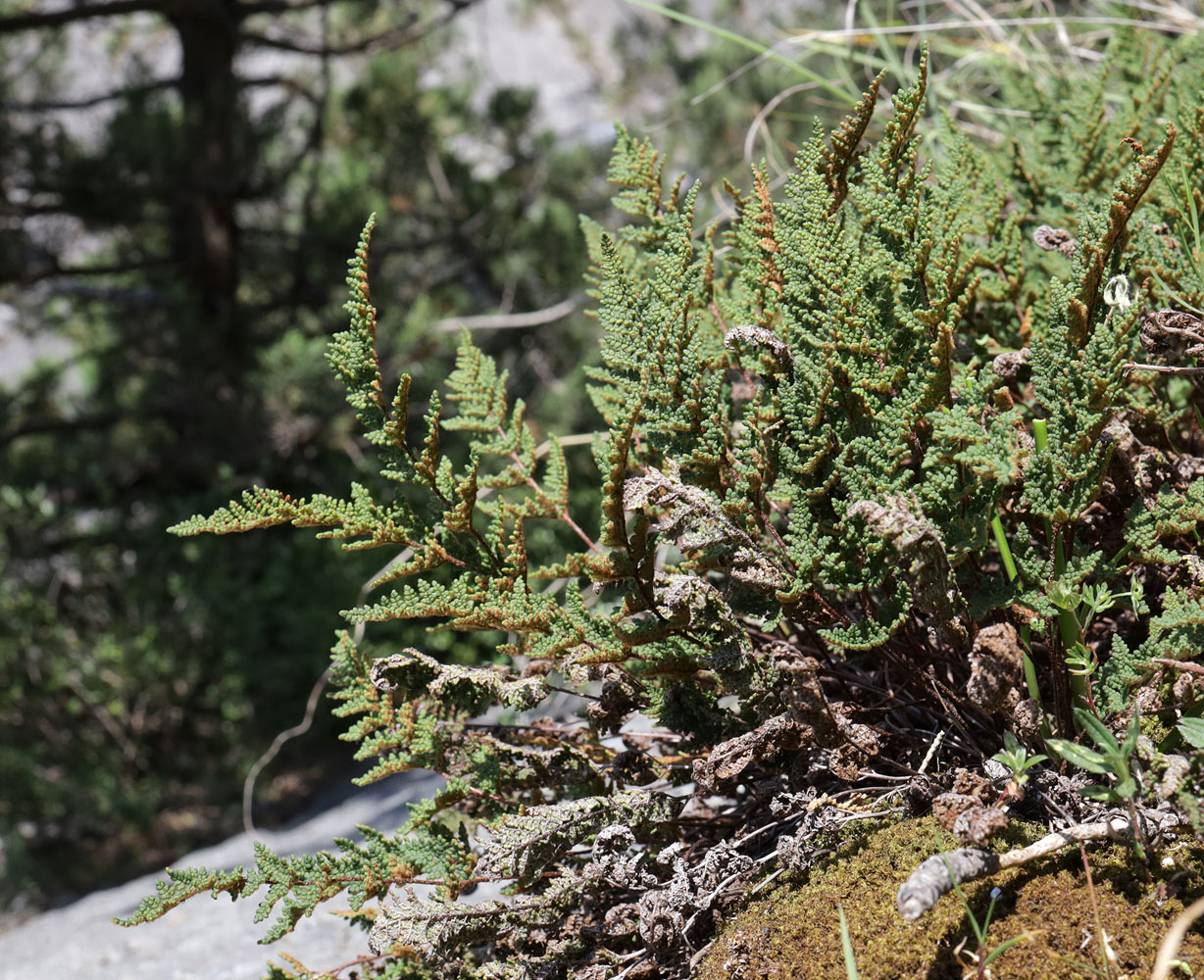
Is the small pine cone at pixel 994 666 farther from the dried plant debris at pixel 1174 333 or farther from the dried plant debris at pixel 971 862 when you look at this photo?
the dried plant debris at pixel 1174 333

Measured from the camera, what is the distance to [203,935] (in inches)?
77.3

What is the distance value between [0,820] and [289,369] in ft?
7.71

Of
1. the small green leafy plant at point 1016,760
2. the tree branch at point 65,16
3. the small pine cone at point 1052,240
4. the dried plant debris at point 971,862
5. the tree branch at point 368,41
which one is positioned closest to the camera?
the dried plant debris at point 971,862

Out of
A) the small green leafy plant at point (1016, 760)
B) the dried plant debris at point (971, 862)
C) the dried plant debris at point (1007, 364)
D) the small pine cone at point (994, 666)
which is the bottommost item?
the dried plant debris at point (971, 862)

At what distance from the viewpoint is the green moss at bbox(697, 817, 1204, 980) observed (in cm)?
91

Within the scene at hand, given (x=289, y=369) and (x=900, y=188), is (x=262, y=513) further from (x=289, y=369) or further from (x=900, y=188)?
(x=289, y=369)

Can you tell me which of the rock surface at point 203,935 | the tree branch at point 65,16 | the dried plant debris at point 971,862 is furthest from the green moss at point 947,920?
the tree branch at point 65,16

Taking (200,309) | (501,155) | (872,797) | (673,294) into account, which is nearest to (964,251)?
(673,294)

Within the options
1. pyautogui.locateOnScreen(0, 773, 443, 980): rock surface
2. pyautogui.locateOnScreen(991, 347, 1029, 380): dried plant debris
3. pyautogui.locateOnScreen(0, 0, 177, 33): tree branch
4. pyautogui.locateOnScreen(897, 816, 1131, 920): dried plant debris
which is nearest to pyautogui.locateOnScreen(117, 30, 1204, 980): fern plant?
pyautogui.locateOnScreen(991, 347, 1029, 380): dried plant debris

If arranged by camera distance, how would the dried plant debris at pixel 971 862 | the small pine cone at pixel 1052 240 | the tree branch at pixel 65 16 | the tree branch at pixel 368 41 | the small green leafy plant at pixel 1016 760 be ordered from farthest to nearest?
1. the tree branch at pixel 368 41
2. the tree branch at pixel 65 16
3. the small pine cone at pixel 1052 240
4. the small green leafy plant at pixel 1016 760
5. the dried plant debris at pixel 971 862

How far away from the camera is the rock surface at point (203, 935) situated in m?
1.71

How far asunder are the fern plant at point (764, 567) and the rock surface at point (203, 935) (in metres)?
0.41

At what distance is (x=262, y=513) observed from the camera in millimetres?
1108

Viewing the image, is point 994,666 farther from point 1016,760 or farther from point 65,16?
point 65,16
